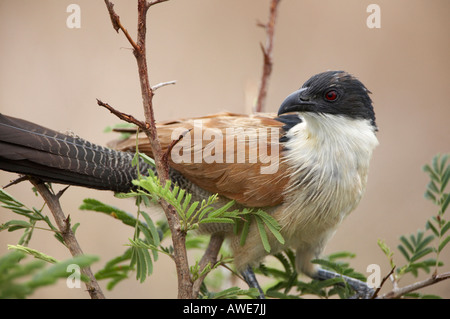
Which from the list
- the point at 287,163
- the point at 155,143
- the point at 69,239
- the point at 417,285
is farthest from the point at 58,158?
the point at 417,285

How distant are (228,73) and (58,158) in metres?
3.74

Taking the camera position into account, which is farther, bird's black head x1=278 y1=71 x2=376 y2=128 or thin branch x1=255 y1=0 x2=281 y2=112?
thin branch x1=255 y1=0 x2=281 y2=112

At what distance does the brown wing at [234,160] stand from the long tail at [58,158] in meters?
0.27

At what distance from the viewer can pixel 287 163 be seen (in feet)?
7.91

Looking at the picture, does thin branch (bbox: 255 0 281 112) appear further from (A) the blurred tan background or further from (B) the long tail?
(A) the blurred tan background

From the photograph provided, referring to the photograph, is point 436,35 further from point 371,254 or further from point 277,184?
point 277,184

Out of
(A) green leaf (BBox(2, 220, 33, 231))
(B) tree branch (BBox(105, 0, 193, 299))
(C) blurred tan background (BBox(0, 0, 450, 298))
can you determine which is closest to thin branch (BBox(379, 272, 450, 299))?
(B) tree branch (BBox(105, 0, 193, 299))

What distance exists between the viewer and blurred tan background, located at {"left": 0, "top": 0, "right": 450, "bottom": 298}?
16.0ft

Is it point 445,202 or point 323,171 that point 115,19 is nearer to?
point 323,171

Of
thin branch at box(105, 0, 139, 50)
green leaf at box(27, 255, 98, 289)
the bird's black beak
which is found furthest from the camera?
the bird's black beak

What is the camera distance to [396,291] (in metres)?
1.95

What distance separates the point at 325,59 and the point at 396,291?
3952 mm

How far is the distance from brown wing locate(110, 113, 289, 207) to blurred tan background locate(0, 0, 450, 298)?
2387 mm

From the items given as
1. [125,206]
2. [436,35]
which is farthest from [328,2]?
[125,206]
